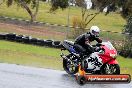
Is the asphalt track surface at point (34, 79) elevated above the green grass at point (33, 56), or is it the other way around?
the asphalt track surface at point (34, 79)

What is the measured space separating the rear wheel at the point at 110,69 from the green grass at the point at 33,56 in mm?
3310

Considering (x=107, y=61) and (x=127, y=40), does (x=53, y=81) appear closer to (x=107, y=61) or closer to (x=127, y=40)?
(x=107, y=61)

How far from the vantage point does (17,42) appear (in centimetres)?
2769

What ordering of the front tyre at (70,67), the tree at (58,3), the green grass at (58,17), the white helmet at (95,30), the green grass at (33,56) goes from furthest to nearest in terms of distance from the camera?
the green grass at (58,17) < the tree at (58,3) < the green grass at (33,56) < the front tyre at (70,67) < the white helmet at (95,30)

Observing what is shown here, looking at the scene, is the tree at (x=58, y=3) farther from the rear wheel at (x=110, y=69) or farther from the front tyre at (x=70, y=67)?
the rear wheel at (x=110, y=69)

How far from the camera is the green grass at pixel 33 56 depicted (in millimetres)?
19528

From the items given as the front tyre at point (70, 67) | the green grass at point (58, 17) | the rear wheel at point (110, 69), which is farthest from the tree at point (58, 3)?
the rear wheel at point (110, 69)

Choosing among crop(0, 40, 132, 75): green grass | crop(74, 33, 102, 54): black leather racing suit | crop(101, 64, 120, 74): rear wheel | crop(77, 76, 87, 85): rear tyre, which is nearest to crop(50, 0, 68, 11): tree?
crop(0, 40, 132, 75): green grass

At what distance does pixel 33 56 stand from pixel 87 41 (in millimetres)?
7084

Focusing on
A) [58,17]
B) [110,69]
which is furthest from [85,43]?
[58,17]

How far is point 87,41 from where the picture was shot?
15.9 m

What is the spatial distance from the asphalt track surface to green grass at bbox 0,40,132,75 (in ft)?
7.71

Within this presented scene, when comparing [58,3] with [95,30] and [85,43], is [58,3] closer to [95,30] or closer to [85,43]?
[85,43]

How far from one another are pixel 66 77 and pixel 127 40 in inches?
524
